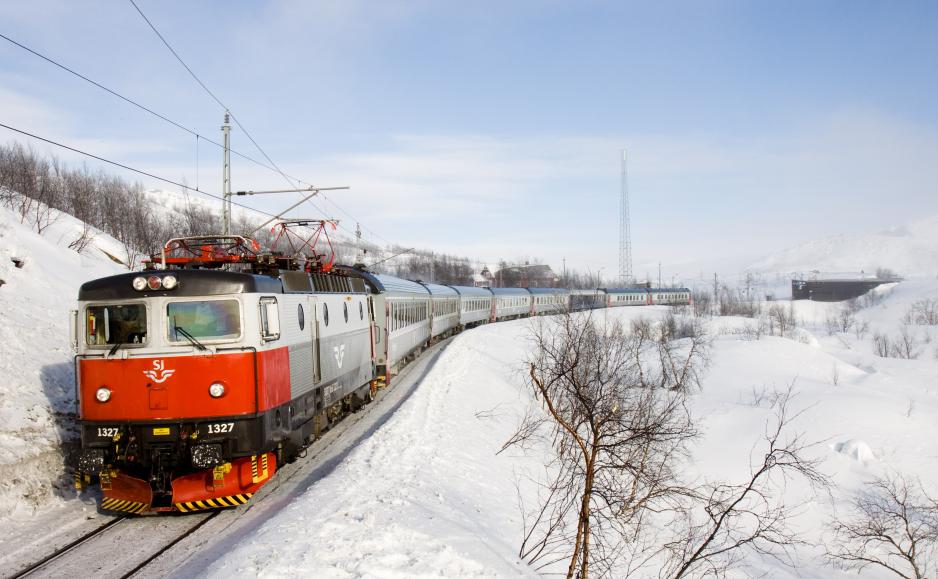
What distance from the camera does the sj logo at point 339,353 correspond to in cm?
1318

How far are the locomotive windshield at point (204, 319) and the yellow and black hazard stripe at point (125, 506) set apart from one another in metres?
2.48

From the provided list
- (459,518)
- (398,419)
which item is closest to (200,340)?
(459,518)

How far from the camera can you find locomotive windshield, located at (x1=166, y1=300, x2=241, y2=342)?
28.3 ft

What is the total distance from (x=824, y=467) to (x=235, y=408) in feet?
82.3

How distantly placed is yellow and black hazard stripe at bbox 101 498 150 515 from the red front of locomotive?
14mm

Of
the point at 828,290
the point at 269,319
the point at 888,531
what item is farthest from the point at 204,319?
the point at 828,290

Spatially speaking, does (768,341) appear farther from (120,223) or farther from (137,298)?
(120,223)

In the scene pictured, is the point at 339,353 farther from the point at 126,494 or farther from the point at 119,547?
the point at 119,547

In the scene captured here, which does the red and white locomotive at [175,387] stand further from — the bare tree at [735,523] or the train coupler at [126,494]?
the bare tree at [735,523]

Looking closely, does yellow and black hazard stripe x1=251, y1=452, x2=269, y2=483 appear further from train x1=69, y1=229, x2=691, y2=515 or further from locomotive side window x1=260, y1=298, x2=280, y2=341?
locomotive side window x1=260, y1=298, x2=280, y2=341

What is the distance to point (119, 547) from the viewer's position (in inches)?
305

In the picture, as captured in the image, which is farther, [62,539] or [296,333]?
[296,333]

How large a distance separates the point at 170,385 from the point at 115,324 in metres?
1.20

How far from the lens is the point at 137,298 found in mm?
8617
